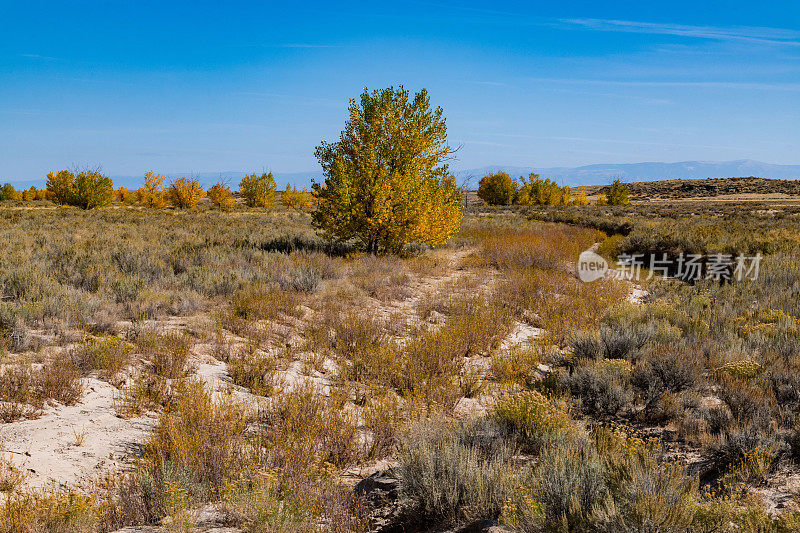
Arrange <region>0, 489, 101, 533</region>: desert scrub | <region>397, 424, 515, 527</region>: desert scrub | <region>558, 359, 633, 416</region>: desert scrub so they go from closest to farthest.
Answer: <region>0, 489, 101, 533</region>: desert scrub, <region>397, 424, 515, 527</region>: desert scrub, <region>558, 359, 633, 416</region>: desert scrub

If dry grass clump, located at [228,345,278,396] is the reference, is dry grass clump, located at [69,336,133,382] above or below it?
above

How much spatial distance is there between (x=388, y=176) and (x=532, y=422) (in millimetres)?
11295

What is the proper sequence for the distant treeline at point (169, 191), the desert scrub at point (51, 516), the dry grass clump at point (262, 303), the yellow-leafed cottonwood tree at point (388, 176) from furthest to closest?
the distant treeline at point (169, 191), the yellow-leafed cottonwood tree at point (388, 176), the dry grass clump at point (262, 303), the desert scrub at point (51, 516)

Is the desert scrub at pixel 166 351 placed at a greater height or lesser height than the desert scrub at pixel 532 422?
greater

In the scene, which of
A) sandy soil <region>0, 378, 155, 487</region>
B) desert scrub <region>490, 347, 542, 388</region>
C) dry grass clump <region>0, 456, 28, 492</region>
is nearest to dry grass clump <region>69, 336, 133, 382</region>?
sandy soil <region>0, 378, 155, 487</region>

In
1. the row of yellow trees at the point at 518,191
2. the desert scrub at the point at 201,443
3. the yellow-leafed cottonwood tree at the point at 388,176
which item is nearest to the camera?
the desert scrub at the point at 201,443

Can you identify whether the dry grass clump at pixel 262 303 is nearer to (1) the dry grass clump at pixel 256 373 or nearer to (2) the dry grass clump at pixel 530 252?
(1) the dry grass clump at pixel 256 373

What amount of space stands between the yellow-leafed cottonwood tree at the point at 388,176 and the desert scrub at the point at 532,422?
1016 cm

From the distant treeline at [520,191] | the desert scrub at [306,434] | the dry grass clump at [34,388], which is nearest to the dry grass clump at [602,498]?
the desert scrub at [306,434]

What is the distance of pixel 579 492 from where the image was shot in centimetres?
298

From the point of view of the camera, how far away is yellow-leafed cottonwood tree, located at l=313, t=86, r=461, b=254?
14250 mm

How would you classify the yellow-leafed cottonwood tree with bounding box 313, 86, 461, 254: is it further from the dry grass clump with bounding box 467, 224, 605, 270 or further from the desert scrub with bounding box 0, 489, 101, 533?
the desert scrub with bounding box 0, 489, 101, 533

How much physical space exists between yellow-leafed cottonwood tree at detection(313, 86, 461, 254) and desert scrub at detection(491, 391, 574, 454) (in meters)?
10.2

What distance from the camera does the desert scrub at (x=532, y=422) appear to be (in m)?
4.16
